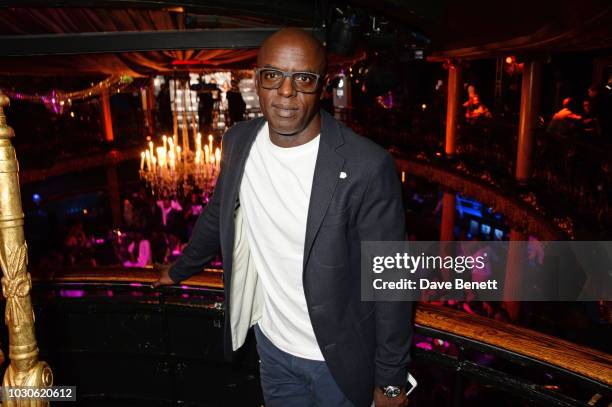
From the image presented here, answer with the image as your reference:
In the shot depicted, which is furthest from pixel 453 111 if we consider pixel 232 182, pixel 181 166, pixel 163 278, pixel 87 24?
pixel 232 182

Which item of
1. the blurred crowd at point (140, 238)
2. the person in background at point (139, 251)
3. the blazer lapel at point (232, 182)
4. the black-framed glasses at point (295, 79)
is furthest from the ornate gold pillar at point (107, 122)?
the black-framed glasses at point (295, 79)

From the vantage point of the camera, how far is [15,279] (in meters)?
1.20

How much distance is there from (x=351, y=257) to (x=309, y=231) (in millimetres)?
185

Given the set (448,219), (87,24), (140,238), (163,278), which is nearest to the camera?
(163,278)

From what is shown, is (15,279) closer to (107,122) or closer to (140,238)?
(140,238)

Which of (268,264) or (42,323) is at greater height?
(268,264)

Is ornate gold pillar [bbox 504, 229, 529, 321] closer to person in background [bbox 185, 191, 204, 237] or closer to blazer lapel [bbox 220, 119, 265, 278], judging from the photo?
person in background [bbox 185, 191, 204, 237]

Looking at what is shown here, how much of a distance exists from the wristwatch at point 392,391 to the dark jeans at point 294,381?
0.56 ft

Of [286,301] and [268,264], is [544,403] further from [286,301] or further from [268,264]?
[268,264]

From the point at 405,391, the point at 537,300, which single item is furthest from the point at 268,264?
the point at 537,300

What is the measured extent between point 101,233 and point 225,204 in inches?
346

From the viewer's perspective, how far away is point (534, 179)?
9.59 metres

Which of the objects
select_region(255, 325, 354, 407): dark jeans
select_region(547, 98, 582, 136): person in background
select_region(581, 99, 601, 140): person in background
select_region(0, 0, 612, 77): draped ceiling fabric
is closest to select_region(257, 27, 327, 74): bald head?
select_region(255, 325, 354, 407): dark jeans

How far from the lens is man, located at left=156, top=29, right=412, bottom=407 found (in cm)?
143
